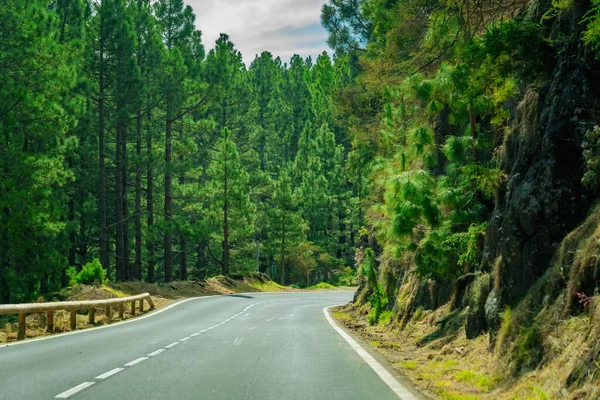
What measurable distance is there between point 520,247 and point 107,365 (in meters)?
6.72

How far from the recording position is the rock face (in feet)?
28.7

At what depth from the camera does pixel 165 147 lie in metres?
47.5

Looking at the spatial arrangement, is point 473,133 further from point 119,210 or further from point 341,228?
point 341,228

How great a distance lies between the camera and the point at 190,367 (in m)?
10.4

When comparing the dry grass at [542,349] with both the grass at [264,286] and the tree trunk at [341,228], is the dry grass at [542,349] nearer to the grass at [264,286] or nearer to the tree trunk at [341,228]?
the grass at [264,286]

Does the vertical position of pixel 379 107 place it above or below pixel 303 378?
above

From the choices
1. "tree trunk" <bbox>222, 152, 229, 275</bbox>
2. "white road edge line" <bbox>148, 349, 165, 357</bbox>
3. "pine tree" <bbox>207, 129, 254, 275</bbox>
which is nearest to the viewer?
"white road edge line" <bbox>148, 349, 165, 357</bbox>

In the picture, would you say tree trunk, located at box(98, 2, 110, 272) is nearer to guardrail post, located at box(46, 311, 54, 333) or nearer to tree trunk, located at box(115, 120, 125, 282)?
tree trunk, located at box(115, 120, 125, 282)

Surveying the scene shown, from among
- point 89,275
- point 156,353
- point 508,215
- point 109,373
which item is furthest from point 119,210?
point 508,215

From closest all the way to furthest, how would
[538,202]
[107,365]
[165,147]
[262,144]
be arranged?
[538,202] < [107,365] < [165,147] < [262,144]

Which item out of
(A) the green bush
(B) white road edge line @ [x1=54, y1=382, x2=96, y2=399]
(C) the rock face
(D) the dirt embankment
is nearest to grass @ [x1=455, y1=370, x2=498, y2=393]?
(C) the rock face

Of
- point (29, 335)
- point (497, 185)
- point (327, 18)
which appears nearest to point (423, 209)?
point (497, 185)

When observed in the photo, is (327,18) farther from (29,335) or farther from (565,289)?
(565,289)

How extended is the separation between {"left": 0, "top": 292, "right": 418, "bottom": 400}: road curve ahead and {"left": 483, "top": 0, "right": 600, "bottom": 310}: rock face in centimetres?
258
